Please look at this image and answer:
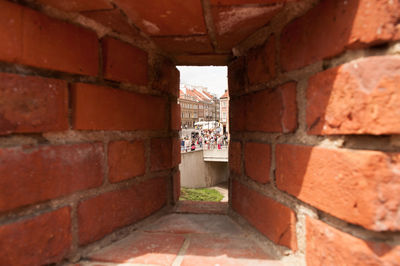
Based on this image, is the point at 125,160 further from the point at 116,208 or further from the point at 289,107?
the point at 289,107

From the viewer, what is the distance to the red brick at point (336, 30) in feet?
1.55

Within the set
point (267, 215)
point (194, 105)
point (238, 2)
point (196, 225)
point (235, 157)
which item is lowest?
point (196, 225)

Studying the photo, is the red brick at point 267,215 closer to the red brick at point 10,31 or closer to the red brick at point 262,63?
the red brick at point 262,63

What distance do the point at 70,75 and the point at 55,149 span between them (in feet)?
0.81

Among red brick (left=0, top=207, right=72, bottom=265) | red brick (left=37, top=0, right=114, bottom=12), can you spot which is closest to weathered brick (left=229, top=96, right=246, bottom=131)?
red brick (left=37, top=0, right=114, bottom=12)

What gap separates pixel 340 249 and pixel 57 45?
95 cm

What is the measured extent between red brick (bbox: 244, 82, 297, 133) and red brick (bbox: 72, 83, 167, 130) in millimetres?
443

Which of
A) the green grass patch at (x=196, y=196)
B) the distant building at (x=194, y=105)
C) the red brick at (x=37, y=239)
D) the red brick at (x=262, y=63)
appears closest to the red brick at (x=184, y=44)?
the red brick at (x=262, y=63)

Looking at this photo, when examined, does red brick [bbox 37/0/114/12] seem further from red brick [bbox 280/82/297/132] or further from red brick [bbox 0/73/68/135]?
red brick [bbox 280/82/297/132]

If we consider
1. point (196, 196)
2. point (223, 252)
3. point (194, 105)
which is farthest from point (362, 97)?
point (194, 105)

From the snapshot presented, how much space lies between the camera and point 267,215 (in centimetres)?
86

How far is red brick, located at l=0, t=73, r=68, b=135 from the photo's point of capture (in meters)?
0.61

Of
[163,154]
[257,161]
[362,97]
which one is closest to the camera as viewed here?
[362,97]

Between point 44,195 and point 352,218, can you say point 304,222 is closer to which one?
point 352,218
